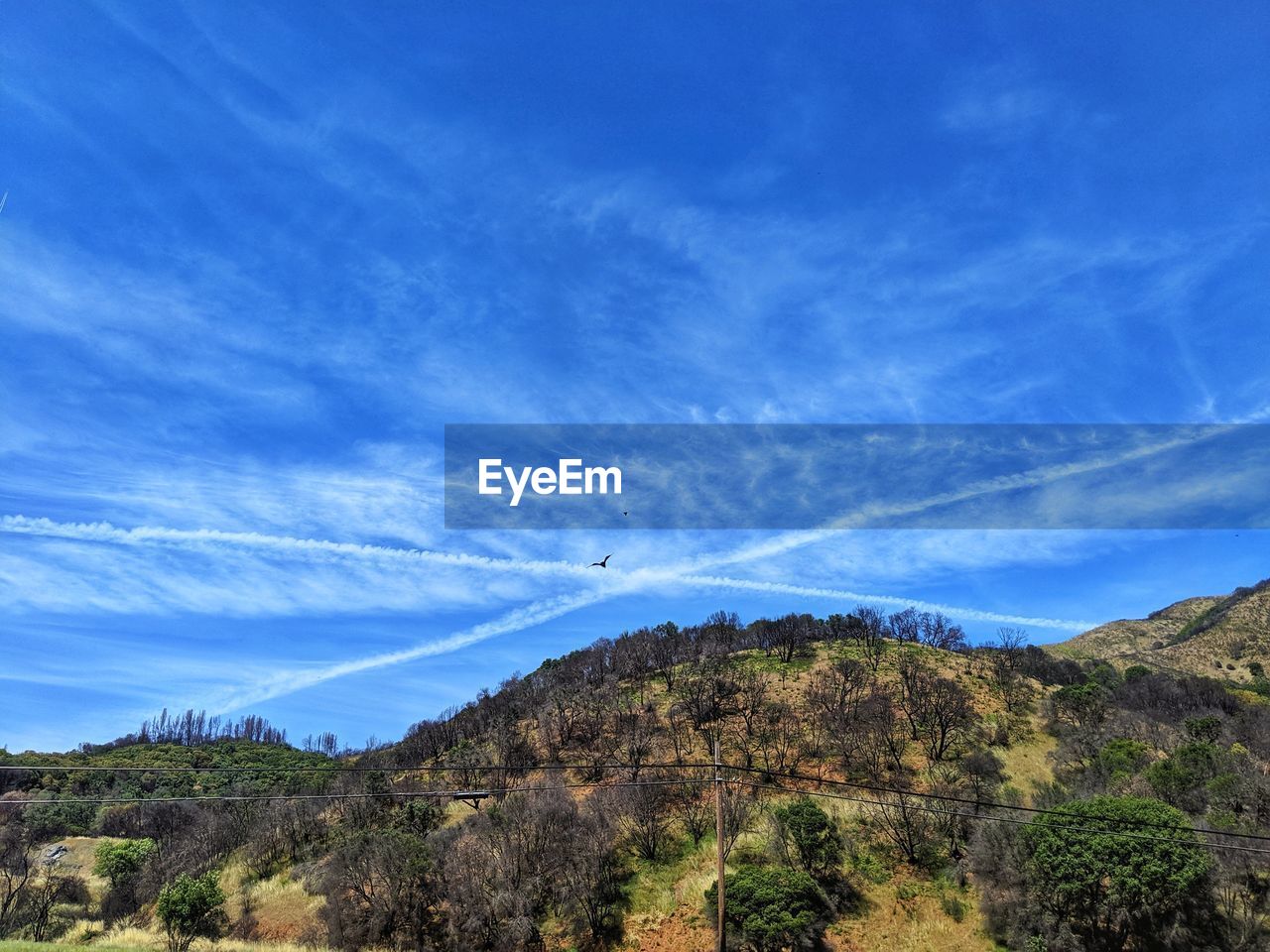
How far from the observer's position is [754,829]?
152 ft

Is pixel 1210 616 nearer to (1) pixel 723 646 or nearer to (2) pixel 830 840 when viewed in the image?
(1) pixel 723 646

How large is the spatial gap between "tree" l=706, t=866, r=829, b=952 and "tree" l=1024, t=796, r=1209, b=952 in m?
10.3

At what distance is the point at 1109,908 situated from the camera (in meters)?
32.2

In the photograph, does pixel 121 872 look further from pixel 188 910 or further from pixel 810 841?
pixel 810 841

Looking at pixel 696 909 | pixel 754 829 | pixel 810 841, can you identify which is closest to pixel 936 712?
pixel 754 829

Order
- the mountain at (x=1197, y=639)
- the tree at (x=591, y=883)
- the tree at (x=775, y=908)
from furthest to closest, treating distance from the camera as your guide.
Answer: the mountain at (x=1197, y=639) < the tree at (x=591, y=883) < the tree at (x=775, y=908)

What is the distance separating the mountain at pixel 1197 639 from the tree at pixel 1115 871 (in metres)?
74.4

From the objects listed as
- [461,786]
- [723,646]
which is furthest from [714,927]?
[723,646]

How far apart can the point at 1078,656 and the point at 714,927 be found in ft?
343

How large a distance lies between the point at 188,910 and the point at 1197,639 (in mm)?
130057

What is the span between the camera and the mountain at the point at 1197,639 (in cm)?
9762

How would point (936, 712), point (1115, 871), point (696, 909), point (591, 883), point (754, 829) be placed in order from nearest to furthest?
point (1115, 871)
point (696, 909)
point (591, 883)
point (754, 829)
point (936, 712)

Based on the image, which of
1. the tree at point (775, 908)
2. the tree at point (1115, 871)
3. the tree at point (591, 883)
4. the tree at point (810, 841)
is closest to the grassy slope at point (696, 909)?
the tree at point (591, 883)

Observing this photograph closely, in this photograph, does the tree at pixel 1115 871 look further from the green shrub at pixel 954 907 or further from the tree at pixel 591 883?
the tree at pixel 591 883
